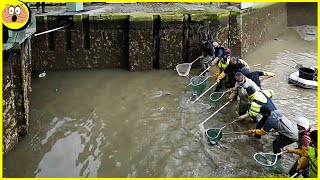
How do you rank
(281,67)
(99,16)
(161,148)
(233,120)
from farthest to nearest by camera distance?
1. (281,67)
2. (99,16)
3. (233,120)
4. (161,148)

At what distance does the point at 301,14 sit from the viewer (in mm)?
21234

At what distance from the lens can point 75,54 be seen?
1226cm

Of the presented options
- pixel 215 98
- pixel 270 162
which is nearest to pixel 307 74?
pixel 215 98

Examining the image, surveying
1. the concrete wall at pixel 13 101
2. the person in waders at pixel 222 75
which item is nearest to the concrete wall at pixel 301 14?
the person in waders at pixel 222 75

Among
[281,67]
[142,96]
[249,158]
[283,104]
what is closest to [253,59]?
[281,67]

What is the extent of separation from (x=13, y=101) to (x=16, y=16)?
1849 millimetres

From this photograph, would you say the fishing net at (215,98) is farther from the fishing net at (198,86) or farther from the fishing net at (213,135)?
the fishing net at (213,135)

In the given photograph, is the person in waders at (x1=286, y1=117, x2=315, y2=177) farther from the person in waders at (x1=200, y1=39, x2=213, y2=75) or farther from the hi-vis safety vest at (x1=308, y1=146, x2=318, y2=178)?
the person in waders at (x1=200, y1=39, x2=213, y2=75)

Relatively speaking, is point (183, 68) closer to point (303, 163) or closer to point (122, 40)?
point (122, 40)

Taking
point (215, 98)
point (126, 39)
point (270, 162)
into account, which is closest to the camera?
point (270, 162)

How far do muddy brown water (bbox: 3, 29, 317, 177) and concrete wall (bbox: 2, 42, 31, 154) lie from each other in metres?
0.28

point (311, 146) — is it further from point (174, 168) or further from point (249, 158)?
point (174, 168)

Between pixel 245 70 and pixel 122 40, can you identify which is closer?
pixel 245 70

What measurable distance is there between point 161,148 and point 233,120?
89.4 inches
